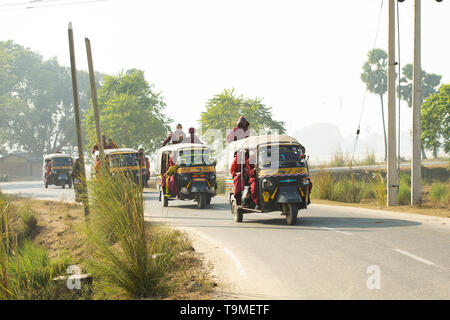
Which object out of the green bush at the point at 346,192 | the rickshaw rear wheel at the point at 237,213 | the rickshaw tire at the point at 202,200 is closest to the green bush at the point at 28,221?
the rickshaw tire at the point at 202,200

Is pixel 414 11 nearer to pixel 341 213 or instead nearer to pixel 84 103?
pixel 341 213

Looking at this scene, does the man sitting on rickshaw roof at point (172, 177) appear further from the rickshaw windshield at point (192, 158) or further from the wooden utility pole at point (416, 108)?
the wooden utility pole at point (416, 108)

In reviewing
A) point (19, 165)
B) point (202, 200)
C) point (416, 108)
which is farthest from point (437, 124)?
point (19, 165)

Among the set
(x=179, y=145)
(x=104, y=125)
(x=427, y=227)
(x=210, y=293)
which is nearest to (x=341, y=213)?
(x=427, y=227)

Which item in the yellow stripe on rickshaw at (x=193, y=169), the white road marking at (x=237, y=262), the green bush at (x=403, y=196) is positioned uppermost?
the yellow stripe on rickshaw at (x=193, y=169)

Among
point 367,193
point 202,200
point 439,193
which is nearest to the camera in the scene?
point 202,200

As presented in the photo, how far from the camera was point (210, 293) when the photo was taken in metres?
7.38

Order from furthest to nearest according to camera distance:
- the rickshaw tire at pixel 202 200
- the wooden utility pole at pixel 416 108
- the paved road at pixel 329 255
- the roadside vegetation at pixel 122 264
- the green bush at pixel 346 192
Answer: the green bush at pixel 346 192 → the rickshaw tire at pixel 202 200 → the wooden utility pole at pixel 416 108 → the roadside vegetation at pixel 122 264 → the paved road at pixel 329 255

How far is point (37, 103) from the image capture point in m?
106

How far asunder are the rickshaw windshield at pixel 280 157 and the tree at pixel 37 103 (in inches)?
3507

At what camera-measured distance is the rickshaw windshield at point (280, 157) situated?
14.4m

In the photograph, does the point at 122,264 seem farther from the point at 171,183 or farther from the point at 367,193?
the point at 367,193

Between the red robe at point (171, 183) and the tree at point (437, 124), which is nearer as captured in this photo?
the red robe at point (171, 183)

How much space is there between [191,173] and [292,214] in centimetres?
723
